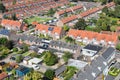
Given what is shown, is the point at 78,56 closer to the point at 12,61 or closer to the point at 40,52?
the point at 40,52

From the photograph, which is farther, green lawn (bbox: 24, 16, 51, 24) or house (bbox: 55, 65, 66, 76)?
green lawn (bbox: 24, 16, 51, 24)

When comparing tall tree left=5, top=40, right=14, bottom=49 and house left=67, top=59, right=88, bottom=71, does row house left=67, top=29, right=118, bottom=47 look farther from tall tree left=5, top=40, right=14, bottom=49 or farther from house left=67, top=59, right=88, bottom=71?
tall tree left=5, top=40, right=14, bottom=49

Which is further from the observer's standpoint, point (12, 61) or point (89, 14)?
point (89, 14)

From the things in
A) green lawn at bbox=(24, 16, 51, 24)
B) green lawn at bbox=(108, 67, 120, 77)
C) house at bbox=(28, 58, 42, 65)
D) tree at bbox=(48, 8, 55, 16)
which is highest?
tree at bbox=(48, 8, 55, 16)

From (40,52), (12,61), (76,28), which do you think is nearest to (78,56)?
(40,52)

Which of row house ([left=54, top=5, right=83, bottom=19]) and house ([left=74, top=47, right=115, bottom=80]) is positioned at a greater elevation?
row house ([left=54, top=5, right=83, bottom=19])

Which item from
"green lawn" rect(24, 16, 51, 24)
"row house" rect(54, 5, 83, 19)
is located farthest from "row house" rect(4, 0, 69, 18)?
"row house" rect(54, 5, 83, 19)
